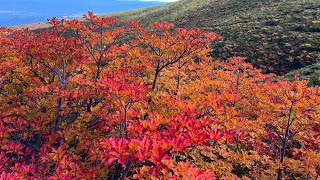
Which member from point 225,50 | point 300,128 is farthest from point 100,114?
point 225,50

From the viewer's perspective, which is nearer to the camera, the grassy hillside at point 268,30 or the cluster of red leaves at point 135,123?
the cluster of red leaves at point 135,123

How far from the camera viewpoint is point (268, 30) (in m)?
33.5

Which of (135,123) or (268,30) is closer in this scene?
(135,123)

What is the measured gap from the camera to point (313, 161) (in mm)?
5879

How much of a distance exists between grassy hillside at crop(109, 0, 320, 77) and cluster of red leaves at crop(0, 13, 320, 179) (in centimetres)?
1710

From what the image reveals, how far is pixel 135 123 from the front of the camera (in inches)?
225

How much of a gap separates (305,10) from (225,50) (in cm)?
1733

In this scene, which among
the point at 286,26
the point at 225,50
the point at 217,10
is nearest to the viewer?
the point at 225,50

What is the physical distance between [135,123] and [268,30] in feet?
109

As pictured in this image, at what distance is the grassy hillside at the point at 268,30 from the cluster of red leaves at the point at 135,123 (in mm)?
17099

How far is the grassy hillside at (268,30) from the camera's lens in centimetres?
2536

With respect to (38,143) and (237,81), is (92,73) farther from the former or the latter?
(237,81)

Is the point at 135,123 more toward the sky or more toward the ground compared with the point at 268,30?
more toward the ground

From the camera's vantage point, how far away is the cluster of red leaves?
182 inches
